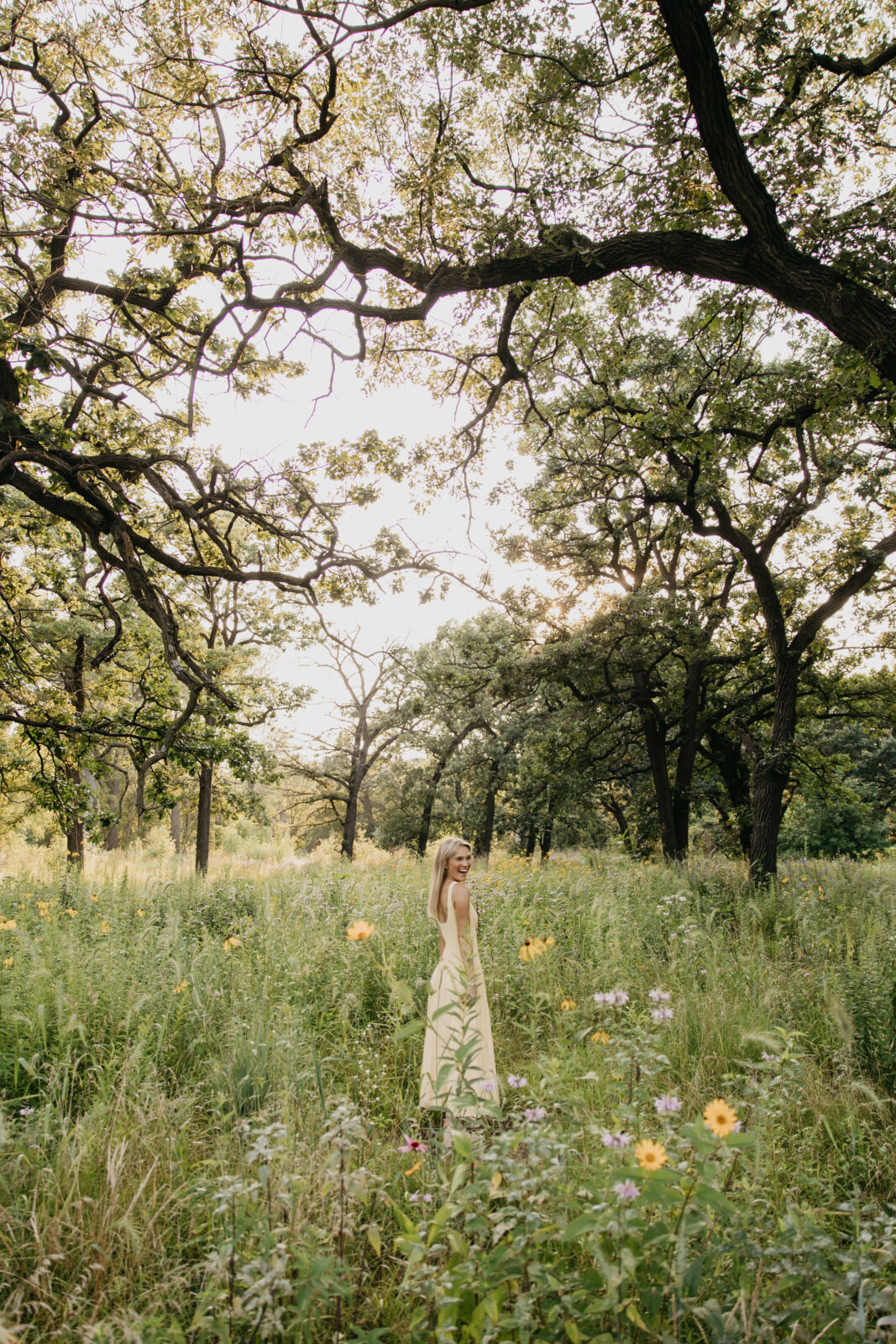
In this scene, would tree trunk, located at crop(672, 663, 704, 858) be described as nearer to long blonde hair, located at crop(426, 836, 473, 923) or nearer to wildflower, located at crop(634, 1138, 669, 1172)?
long blonde hair, located at crop(426, 836, 473, 923)

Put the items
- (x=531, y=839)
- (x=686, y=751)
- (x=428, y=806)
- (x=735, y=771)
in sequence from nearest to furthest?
(x=686, y=751)
(x=735, y=771)
(x=531, y=839)
(x=428, y=806)

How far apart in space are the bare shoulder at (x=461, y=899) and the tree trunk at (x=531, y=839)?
2001 centimetres

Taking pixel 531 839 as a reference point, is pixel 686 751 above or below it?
above

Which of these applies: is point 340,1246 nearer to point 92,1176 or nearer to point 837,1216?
point 92,1176

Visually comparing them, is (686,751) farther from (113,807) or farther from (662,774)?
(113,807)

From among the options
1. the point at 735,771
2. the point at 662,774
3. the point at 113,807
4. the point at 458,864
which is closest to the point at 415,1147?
the point at 458,864

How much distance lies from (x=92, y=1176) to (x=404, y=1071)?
1.84 m

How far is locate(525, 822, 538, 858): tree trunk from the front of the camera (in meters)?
24.4

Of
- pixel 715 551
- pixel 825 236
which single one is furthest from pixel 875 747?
pixel 825 236

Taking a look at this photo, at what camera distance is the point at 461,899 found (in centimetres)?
363

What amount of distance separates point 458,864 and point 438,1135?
1.42 meters

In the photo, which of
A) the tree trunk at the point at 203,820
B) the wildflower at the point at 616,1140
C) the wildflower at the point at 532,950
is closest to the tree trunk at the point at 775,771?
the wildflower at the point at 532,950

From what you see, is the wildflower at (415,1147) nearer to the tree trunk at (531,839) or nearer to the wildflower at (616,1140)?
the wildflower at (616,1140)

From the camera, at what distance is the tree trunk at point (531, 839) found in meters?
24.4
